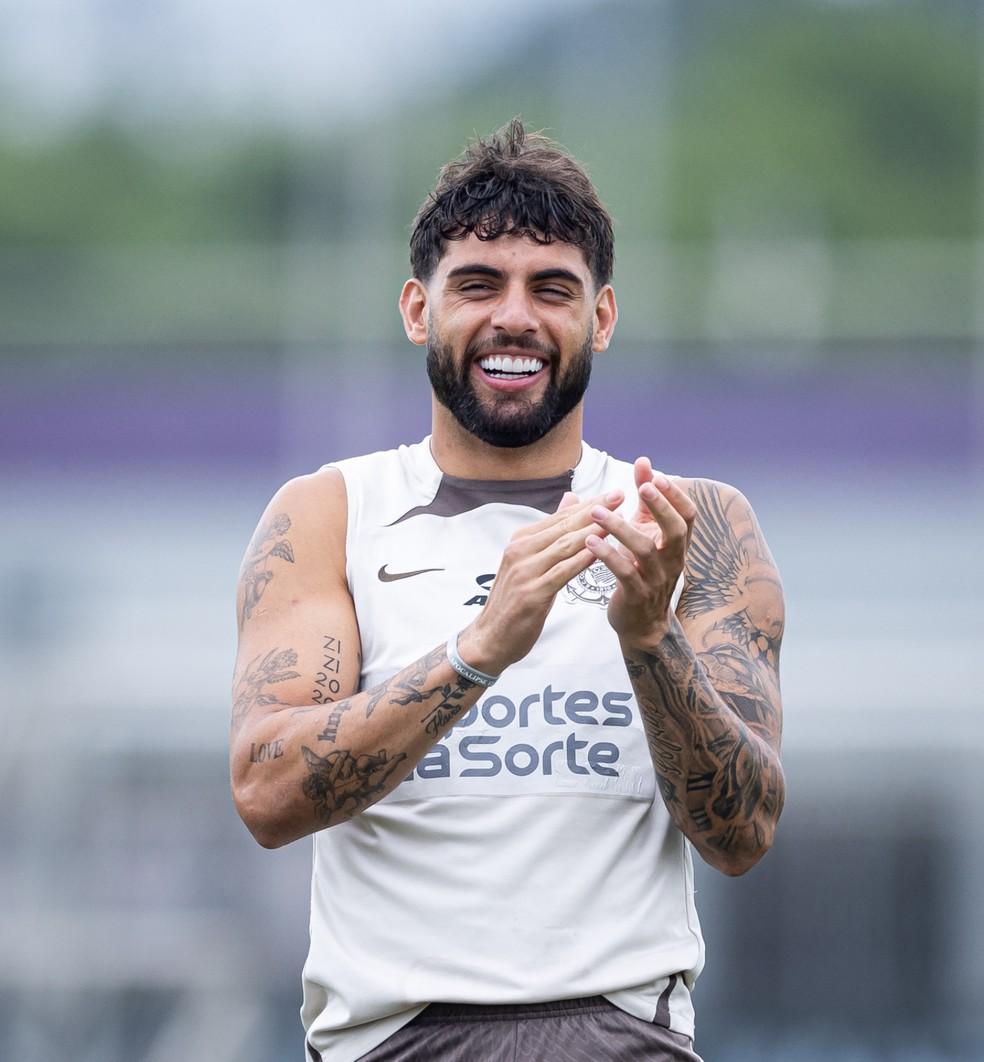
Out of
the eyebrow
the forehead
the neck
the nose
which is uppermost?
the forehead

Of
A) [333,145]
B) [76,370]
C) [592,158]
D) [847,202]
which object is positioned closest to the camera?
[76,370]

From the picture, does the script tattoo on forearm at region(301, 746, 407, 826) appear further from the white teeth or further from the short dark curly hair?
the short dark curly hair

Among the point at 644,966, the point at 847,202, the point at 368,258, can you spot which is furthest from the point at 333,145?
the point at 644,966

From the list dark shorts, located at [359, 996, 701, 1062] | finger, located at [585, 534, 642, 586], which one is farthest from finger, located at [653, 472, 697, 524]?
dark shorts, located at [359, 996, 701, 1062]

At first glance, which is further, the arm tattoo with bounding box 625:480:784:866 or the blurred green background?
the blurred green background

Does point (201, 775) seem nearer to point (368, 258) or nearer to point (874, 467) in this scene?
point (874, 467)

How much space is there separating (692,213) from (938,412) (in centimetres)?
956

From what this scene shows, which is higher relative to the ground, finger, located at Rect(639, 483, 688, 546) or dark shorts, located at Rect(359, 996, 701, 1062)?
finger, located at Rect(639, 483, 688, 546)

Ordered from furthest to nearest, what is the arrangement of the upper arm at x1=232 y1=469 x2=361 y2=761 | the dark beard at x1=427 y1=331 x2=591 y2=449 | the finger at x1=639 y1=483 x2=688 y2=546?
1. the dark beard at x1=427 y1=331 x2=591 y2=449
2. the upper arm at x1=232 y1=469 x2=361 y2=761
3. the finger at x1=639 y1=483 x2=688 y2=546

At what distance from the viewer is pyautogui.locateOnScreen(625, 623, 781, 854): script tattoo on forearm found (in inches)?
126

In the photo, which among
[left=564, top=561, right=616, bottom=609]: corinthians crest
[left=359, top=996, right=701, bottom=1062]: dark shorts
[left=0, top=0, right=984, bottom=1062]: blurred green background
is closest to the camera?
[left=359, top=996, right=701, bottom=1062]: dark shorts

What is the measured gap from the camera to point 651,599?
123 inches

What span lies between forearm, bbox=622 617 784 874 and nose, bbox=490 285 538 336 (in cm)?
72

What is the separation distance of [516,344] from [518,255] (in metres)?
0.19
